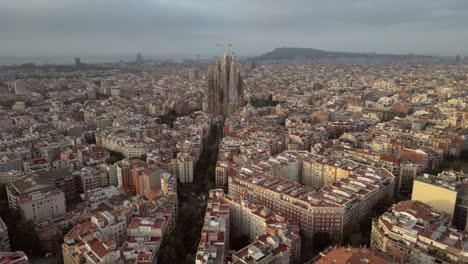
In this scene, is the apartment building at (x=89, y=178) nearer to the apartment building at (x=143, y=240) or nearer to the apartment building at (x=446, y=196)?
the apartment building at (x=143, y=240)

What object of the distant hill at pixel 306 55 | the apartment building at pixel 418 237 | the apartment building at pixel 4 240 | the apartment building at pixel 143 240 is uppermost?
the distant hill at pixel 306 55

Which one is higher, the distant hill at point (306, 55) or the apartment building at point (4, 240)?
the distant hill at point (306, 55)

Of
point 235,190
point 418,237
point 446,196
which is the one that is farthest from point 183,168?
point 446,196

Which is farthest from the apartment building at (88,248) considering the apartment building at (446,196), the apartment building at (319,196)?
the apartment building at (446,196)

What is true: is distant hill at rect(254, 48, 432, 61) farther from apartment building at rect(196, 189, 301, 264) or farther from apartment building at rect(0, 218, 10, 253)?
apartment building at rect(0, 218, 10, 253)

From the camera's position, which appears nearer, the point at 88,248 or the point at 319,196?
the point at 88,248

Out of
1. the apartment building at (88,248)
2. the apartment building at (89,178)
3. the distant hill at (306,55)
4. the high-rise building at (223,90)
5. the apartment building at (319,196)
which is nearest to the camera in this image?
the apartment building at (88,248)

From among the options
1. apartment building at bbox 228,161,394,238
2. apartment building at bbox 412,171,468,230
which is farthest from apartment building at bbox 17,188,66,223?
apartment building at bbox 412,171,468,230

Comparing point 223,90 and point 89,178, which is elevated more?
point 223,90

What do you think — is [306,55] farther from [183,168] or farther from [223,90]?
[183,168]
